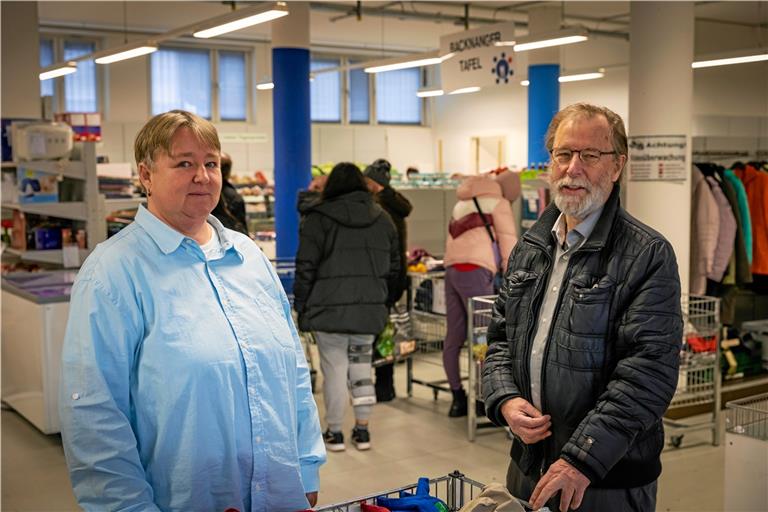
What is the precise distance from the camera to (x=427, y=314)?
703 cm

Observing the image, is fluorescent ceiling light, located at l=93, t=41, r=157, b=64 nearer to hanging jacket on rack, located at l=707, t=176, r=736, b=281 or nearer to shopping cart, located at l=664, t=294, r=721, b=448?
hanging jacket on rack, located at l=707, t=176, r=736, b=281

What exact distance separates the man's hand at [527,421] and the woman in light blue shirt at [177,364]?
0.63 metres

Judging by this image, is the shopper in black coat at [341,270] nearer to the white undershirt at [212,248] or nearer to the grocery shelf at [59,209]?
the grocery shelf at [59,209]

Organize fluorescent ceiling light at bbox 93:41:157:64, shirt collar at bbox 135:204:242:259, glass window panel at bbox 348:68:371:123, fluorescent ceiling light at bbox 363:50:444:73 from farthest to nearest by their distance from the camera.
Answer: glass window panel at bbox 348:68:371:123 → fluorescent ceiling light at bbox 363:50:444:73 → fluorescent ceiling light at bbox 93:41:157:64 → shirt collar at bbox 135:204:242:259

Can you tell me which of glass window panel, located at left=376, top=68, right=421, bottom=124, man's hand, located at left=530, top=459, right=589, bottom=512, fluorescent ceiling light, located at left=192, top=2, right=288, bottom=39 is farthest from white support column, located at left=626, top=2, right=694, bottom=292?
glass window panel, located at left=376, top=68, right=421, bottom=124

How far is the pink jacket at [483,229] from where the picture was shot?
6.30m

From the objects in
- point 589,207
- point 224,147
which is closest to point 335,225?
point 589,207

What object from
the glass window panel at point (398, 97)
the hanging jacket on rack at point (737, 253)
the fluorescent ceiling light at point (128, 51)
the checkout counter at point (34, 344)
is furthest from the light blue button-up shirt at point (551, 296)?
the glass window panel at point (398, 97)

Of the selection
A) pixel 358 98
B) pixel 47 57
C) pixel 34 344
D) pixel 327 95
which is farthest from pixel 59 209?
pixel 358 98

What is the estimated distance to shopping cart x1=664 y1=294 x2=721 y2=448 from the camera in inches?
232

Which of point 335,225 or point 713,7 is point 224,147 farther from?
point 335,225

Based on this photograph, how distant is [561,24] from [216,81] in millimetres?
7289

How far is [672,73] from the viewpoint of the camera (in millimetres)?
6742

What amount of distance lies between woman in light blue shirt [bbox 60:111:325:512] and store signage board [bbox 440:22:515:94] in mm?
6512
